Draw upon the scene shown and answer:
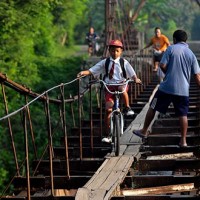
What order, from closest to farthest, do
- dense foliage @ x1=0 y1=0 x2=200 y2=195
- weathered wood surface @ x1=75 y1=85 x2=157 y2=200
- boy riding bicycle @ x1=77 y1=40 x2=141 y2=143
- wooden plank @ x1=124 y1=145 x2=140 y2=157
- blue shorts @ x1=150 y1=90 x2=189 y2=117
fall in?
weathered wood surface @ x1=75 y1=85 x2=157 y2=200 → blue shorts @ x1=150 y1=90 x2=189 y2=117 → wooden plank @ x1=124 y1=145 x2=140 y2=157 → boy riding bicycle @ x1=77 y1=40 x2=141 y2=143 → dense foliage @ x1=0 y1=0 x2=200 y2=195

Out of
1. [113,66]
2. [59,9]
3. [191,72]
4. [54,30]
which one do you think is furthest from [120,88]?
[54,30]

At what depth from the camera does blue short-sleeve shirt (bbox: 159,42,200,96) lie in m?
9.46

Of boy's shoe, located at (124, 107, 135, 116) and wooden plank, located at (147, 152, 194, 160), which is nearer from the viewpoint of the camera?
wooden plank, located at (147, 152, 194, 160)

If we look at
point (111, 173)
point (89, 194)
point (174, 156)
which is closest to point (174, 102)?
point (174, 156)

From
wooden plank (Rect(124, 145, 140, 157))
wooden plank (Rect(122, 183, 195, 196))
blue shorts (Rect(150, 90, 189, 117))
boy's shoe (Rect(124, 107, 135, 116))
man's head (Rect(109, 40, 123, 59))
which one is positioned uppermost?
man's head (Rect(109, 40, 123, 59))

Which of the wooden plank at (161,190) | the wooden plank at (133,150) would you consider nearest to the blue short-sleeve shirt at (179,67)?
the wooden plank at (133,150)

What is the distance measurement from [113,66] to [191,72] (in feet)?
3.55

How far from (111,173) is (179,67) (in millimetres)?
1903

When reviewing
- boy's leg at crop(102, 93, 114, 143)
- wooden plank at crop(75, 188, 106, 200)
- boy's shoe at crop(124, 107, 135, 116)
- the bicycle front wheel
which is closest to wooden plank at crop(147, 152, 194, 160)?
the bicycle front wheel

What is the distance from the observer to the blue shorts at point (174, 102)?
9656 millimetres

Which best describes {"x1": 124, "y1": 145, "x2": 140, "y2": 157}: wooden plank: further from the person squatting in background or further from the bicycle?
the person squatting in background

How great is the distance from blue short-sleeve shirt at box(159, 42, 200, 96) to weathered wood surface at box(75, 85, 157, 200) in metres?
1.04

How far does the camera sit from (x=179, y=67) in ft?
31.1

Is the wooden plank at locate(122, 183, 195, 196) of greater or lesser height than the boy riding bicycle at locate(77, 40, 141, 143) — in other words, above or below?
below
